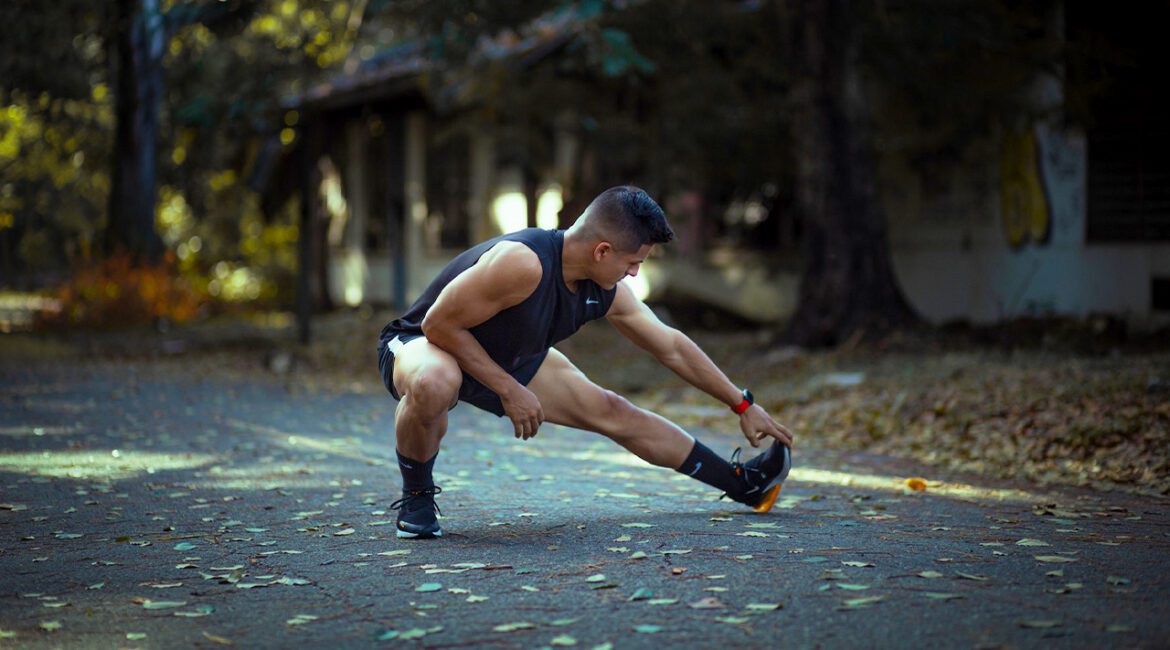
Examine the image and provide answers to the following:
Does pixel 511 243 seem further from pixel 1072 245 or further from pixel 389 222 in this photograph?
pixel 389 222

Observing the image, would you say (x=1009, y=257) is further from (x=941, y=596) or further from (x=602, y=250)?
Result: (x=941, y=596)

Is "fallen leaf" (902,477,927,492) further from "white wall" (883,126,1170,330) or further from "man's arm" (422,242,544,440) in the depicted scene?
"white wall" (883,126,1170,330)

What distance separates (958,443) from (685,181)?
392 inches

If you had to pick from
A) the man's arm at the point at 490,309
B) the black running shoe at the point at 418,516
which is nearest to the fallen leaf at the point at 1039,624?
the man's arm at the point at 490,309

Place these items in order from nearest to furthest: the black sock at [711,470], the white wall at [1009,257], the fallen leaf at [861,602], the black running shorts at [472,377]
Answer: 1. the fallen leaf at [861,602]
2. the black running shorts at [472,377]
3. the black sock at [711,470]
4. the white wall at [1009,257]

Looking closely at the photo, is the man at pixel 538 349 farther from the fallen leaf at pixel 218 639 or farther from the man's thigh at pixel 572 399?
the fallen leaf at pixel 218 639

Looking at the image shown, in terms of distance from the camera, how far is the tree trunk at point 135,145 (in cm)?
2362

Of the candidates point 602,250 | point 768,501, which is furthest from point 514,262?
point 768,501

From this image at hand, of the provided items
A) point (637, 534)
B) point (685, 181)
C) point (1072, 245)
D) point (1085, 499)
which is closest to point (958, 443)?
point (1085, 499)

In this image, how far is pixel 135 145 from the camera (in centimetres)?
2388

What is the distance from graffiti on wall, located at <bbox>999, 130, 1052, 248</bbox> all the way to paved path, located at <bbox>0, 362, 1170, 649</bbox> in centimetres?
907

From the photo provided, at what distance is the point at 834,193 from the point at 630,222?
32.0ft

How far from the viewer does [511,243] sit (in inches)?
216

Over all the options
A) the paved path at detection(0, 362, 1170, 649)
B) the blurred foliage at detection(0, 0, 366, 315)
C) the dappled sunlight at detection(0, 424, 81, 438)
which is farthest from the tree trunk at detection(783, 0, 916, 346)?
the dappled sunlight at detection(0, 424, 81, 438)
